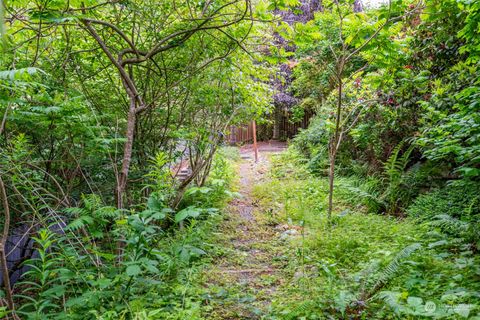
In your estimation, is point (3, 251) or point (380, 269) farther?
point (380, 269)

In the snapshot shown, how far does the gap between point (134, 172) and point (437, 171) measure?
172 inches

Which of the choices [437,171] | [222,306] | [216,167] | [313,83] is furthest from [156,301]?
[313,83]

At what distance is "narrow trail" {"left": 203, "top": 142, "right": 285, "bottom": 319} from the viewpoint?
2.72m

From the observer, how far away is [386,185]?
5.40 metres

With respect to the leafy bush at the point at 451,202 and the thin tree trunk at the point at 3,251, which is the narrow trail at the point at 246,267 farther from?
the leafy bush at the point at 451,202

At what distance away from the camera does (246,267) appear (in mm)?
3576

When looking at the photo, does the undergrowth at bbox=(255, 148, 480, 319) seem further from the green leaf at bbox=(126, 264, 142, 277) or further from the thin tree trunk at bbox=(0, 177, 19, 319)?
the thin tree trunk at bbox=(0, 177, 19, 319)

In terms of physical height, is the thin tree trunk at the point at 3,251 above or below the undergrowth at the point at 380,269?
above

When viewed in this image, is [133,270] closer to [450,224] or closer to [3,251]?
[3,251]

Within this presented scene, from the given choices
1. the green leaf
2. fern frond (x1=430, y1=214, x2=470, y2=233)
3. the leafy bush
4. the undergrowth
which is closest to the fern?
the undergrowth

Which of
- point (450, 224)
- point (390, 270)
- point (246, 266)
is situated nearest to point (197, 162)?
point (246, 266)

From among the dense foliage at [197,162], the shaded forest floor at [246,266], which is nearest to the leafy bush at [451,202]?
the dense foliage at [197,162]

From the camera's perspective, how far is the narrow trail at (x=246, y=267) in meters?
2.72

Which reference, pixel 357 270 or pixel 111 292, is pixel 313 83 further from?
pixel 111 292
